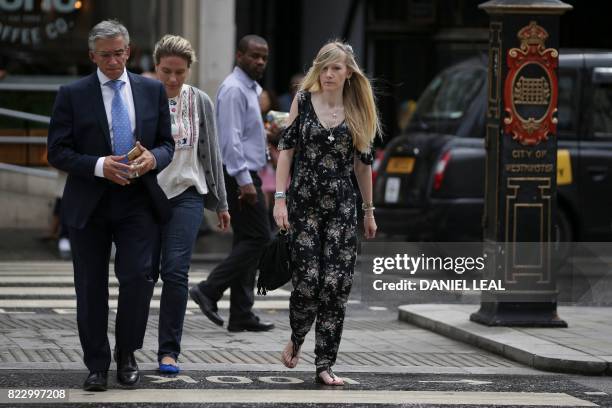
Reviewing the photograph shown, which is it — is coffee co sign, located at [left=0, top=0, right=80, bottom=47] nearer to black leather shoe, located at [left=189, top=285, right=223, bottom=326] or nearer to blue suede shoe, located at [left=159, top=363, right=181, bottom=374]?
black leather shoe, located at [left=189, top=285, right=223, bottom=326]

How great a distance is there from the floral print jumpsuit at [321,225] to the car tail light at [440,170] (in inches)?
253

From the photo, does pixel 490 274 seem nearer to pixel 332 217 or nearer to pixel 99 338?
pixel 332 217

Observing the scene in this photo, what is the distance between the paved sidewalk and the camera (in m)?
8.38

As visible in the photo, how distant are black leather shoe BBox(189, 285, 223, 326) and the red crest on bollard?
2253 mm

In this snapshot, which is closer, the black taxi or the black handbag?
the black handbag

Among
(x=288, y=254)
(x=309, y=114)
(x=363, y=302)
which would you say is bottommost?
(x=363, y=302)

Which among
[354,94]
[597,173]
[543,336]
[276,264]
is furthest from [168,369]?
[597,173]

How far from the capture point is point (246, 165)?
9.54 m

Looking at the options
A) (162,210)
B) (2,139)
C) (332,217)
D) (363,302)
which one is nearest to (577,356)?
(332,217)

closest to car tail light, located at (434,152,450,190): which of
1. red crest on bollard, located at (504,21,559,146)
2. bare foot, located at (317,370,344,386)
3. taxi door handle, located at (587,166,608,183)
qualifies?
taxi door handle, located at (587,166,608,183)

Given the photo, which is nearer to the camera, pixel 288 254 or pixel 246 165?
pixel 288 254

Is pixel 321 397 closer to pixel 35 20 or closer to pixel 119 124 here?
pixel 119 124

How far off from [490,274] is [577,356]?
148 cm

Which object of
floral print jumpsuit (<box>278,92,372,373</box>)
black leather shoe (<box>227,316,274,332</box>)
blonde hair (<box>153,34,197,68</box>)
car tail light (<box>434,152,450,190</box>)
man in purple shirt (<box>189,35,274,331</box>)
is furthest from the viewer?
car tail light (<box>434,152,450,190</box>)
